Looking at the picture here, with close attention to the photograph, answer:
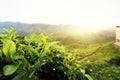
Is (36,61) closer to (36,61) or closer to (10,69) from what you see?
(36,61)

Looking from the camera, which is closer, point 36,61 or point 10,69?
point 10,69

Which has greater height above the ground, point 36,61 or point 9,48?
point 9,48

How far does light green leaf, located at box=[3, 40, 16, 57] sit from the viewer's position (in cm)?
193

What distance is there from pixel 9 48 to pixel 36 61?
363mm

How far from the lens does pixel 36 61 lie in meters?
2.25

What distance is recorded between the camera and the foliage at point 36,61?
2.01 meters

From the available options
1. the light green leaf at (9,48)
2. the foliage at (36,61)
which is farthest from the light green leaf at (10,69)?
the light green leaf at (9,48)

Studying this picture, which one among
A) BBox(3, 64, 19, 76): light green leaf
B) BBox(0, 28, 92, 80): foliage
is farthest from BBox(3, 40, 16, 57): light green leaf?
BBox(3, 64, 19, 76): light green leaf

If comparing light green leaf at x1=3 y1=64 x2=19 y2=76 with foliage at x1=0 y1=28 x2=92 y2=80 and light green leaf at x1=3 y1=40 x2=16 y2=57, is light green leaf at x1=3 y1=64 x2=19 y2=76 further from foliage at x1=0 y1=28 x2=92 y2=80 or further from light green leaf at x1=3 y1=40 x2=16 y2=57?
light green leaf at x1=3 y1=40 x2=16 y2=57

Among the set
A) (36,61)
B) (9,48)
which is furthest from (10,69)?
(36,61)

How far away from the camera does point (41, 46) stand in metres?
2.54

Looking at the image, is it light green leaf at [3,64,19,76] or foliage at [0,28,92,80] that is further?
foliage at [0,28,92,80]

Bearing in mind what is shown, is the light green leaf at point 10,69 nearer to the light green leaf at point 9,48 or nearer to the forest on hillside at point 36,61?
the forest on hillside at point 36,61

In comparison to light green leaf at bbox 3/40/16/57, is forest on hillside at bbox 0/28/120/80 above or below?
below
